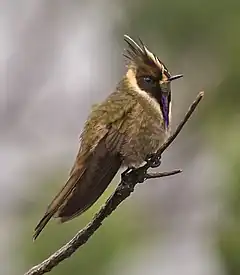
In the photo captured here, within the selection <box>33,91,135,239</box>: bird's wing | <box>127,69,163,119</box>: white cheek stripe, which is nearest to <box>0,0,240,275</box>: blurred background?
<box>127,69,163,119</box>: white cheek stripe

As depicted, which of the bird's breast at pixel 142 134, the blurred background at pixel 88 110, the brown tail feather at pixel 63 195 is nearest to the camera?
the brown tail feather at pixel 63 195

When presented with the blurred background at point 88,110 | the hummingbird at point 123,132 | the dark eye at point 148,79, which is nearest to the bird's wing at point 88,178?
the hummingbird at point 123,132

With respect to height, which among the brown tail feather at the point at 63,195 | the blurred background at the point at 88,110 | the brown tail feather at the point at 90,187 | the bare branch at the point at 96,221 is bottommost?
the blurred background at the point at 88,110

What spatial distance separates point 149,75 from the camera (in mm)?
1553

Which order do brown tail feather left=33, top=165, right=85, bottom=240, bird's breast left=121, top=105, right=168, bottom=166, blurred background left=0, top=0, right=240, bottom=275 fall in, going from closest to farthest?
1. brown tail feather left=33, top=165, right=85, bottom=240
2. bird's breast left=121, top=105, right=168, bottom=166
3. blurred background left=0, top=0, right=240, bottom=275

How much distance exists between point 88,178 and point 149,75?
0.24m

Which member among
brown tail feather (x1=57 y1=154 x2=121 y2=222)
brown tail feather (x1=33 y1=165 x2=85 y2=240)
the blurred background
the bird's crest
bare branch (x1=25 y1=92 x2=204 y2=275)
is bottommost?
the blurred background

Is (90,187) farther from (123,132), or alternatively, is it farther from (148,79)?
(148,79)

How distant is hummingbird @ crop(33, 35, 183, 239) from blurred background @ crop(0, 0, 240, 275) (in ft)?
3.50

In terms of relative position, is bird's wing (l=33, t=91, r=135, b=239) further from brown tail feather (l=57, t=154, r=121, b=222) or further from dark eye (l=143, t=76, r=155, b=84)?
dark eye (l=143, t=76, r=155, b=84)

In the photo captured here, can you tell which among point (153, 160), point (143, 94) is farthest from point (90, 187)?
point (143, 94)

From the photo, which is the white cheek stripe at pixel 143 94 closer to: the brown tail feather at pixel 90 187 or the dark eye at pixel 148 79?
the dark eye at pixel 148 79

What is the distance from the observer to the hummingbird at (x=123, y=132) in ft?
4.60

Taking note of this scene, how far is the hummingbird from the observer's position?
140 cm
